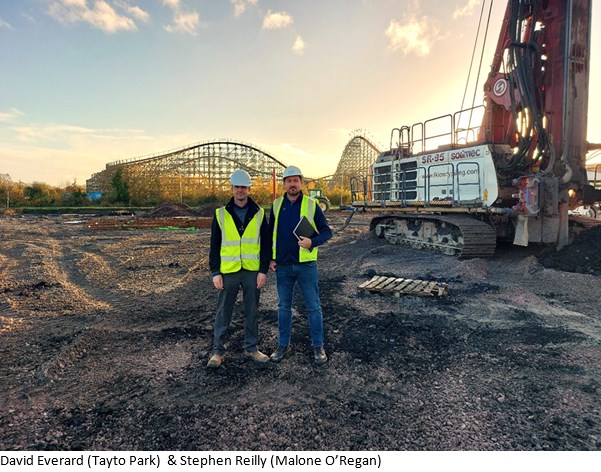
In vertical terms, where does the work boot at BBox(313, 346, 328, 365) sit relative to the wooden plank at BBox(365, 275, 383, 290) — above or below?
below

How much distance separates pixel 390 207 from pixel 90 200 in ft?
114

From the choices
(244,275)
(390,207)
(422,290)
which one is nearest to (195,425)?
(244,275)

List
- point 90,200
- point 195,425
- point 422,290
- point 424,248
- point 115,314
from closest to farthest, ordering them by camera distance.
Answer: point 195,425, point 115,314, point 422,290, point 424,248, point 90,200

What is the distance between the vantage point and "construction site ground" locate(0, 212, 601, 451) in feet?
8.25

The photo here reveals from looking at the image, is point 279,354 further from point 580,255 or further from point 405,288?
point 580,255

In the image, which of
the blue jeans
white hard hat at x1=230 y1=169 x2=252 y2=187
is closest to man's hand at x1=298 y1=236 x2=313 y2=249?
the blue jeans

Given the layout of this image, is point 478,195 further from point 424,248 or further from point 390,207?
point 390,207

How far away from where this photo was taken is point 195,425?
2.62 metres

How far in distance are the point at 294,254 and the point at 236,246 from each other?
55 cm

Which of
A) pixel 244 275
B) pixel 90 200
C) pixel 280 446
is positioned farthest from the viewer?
pixel 90 200

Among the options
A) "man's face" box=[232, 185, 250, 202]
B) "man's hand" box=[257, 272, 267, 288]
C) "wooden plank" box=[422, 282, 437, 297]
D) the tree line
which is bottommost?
"wooden plank" box=[422, 282, 437, 297]

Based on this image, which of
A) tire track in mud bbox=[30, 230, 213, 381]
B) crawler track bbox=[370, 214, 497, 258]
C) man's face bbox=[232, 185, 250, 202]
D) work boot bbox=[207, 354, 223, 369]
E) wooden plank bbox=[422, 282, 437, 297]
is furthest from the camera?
crawler track bbox=[370, 214, 497, 258]

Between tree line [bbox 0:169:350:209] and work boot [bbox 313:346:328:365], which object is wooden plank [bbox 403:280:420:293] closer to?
work boot [bbox 313:346:328:365]

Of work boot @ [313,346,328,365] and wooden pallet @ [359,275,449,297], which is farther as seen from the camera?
wooden pallet @ [359,275,449,297]
